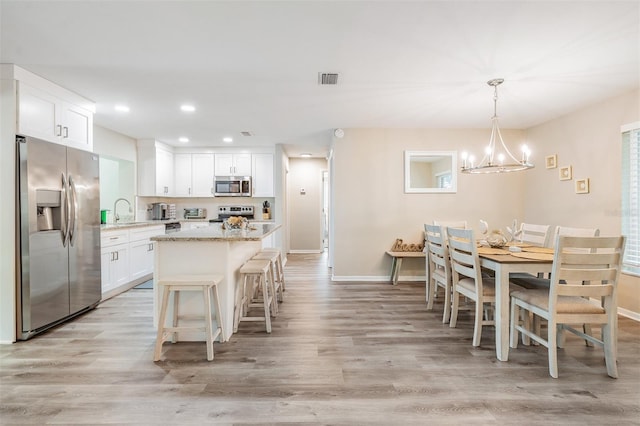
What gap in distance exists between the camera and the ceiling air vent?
2846 mm

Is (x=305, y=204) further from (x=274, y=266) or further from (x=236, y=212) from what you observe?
(x=274, y=266)

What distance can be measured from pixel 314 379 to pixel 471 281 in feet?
5.34

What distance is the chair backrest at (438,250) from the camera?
309 cm

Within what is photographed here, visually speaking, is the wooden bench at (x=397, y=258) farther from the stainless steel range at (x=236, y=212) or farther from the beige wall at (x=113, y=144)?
the beige wall at (x=113, y=144)

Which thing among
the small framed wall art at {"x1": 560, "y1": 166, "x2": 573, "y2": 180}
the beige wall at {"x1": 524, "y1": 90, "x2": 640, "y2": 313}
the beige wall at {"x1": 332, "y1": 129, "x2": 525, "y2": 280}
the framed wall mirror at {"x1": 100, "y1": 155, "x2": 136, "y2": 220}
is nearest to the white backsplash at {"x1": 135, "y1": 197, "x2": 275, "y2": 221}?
the framed wall mirror at {"x1": 100, "y1": 155, "x2": 136, "y2": 220}

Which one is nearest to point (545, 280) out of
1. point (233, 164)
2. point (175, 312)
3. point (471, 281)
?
point (471, 281)

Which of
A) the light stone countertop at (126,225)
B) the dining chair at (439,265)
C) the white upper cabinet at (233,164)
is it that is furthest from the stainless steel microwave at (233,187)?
the dining chair at (439,265)

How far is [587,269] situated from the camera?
83.6 inches

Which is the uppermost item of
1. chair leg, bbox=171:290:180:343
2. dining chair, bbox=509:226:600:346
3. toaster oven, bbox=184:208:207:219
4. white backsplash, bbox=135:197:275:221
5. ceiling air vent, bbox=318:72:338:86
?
ceiling air vent, bbox=318:72:338:86

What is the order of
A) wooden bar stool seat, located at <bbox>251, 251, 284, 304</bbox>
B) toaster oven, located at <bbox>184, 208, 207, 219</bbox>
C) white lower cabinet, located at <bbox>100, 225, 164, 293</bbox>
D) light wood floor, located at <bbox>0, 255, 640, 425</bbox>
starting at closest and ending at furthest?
light wood floor, located at <bbox>0, 255, 640, 425</bbox>
wooden bar stool seat, located at <bbox>251, 251, 284, 304</bbox>
white lower cabinet, located at <bbox>100, 225, 164, 293</bbox>
toaster oven, located at <bbox>184, 208, 207, 219</bbox>

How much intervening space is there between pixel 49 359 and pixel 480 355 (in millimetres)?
3262

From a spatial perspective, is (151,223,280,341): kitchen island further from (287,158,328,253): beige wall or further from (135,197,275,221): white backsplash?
(287,158,328,253): beige wall

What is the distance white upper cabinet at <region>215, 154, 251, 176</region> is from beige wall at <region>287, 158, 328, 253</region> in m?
1.91

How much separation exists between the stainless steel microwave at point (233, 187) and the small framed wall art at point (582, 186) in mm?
5066
